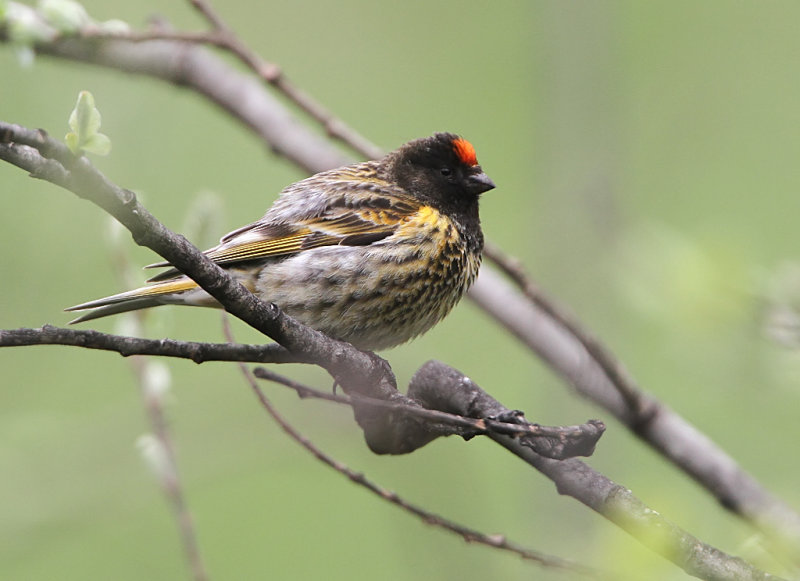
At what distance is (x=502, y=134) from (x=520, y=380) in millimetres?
2871

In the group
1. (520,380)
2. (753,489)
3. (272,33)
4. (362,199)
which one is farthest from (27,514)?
(272,33)

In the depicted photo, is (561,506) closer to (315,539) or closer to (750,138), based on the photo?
(315,539)

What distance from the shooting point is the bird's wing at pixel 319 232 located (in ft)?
17.2

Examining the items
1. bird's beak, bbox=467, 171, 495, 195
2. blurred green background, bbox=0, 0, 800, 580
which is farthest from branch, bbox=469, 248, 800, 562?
bird's beak, bbox=467, 171, 495, 195

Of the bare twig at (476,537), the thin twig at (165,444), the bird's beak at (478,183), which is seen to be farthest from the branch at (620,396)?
the thin twig at (165,444)

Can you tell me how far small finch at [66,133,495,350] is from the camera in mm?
5078

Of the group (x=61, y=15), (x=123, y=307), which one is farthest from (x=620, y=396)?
(x=61, y=15)

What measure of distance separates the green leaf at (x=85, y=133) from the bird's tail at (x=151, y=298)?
1.99 metres

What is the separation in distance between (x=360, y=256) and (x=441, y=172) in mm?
1004

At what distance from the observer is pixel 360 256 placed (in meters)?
5.25

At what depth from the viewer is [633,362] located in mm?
9156

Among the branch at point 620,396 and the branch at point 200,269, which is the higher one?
the branch at point 620,396

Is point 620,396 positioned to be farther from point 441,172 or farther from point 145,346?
point 145,346

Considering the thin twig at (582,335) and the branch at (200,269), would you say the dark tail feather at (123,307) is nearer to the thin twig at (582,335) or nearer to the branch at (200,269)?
the branch at (200,269)
